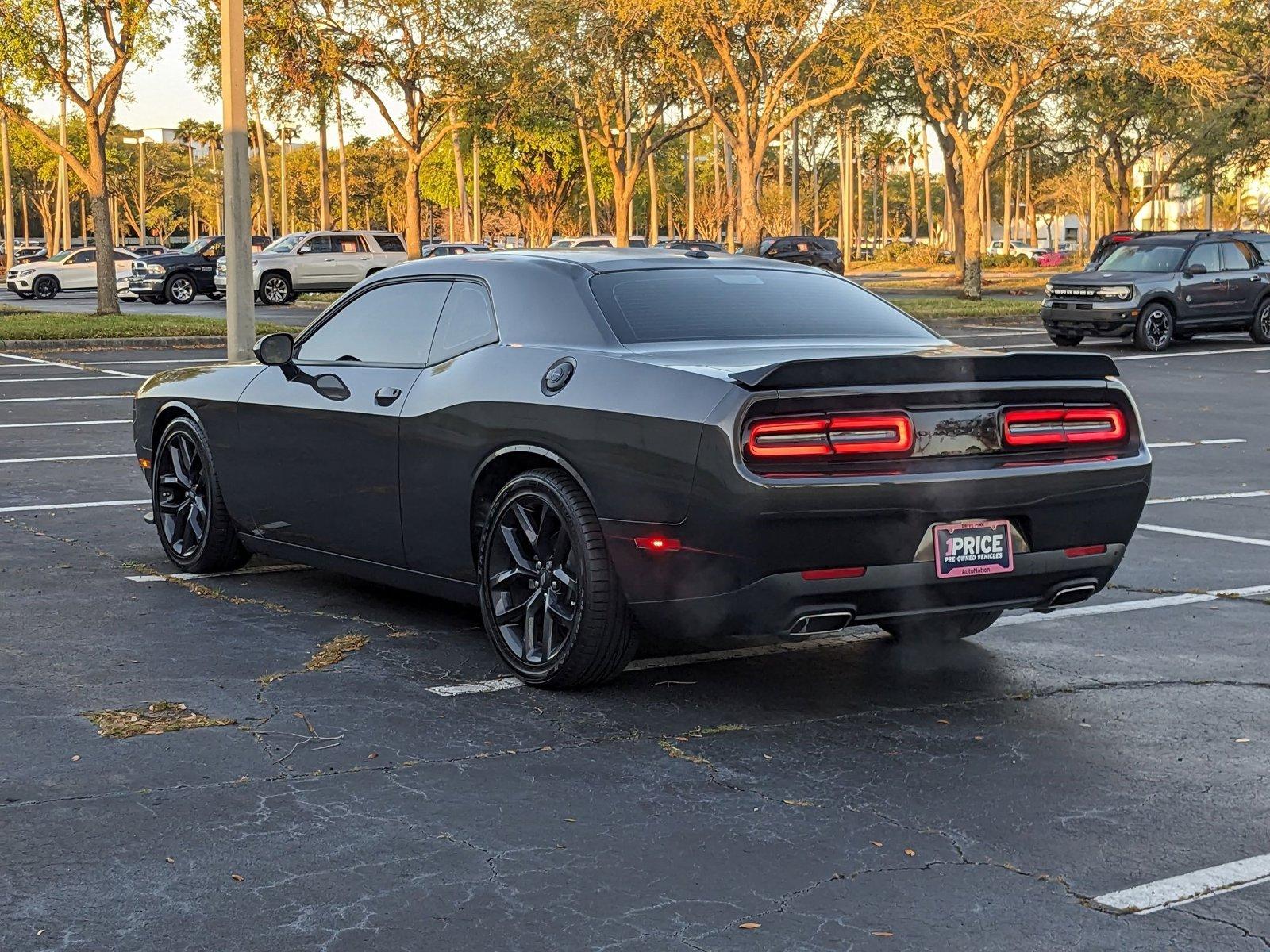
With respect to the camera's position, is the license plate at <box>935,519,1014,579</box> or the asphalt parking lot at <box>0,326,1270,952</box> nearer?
the asphalt parking lot at <box>0,326,1270,952</box>

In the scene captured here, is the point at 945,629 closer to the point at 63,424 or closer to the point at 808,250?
the point at 63,424

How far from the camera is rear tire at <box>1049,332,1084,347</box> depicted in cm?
2702

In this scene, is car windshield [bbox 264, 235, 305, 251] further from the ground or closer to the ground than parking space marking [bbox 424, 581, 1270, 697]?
further from the ground

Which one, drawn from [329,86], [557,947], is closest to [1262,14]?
[329,86]

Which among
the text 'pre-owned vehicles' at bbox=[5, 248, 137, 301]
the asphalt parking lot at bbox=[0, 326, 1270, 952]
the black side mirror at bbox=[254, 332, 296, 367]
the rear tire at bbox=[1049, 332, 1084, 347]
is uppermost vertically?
the text 'pre-owned vehicles' at bbox=[5, 248, 137, 301]

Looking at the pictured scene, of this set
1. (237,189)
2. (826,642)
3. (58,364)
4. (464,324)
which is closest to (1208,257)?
(237,189)

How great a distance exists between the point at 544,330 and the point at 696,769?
197 cm

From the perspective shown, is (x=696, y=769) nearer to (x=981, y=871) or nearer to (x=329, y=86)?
(x=981, y=871)

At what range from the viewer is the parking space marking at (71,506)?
1028cm

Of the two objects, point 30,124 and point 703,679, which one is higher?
point 30,124

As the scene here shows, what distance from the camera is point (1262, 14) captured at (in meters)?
42.4

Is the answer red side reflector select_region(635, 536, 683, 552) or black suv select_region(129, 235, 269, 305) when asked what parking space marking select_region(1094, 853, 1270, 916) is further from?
black suv select_region(129, 235, 269, 305)

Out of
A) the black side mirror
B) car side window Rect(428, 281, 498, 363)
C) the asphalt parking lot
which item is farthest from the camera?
the black side mirror

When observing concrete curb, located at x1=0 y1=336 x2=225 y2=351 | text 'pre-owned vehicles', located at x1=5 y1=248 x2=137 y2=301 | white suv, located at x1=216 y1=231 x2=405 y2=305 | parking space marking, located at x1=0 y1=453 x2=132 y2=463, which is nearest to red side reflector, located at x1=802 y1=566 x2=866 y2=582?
parking space marking, located at x1=0 y1=453 x2=132 y2=463
